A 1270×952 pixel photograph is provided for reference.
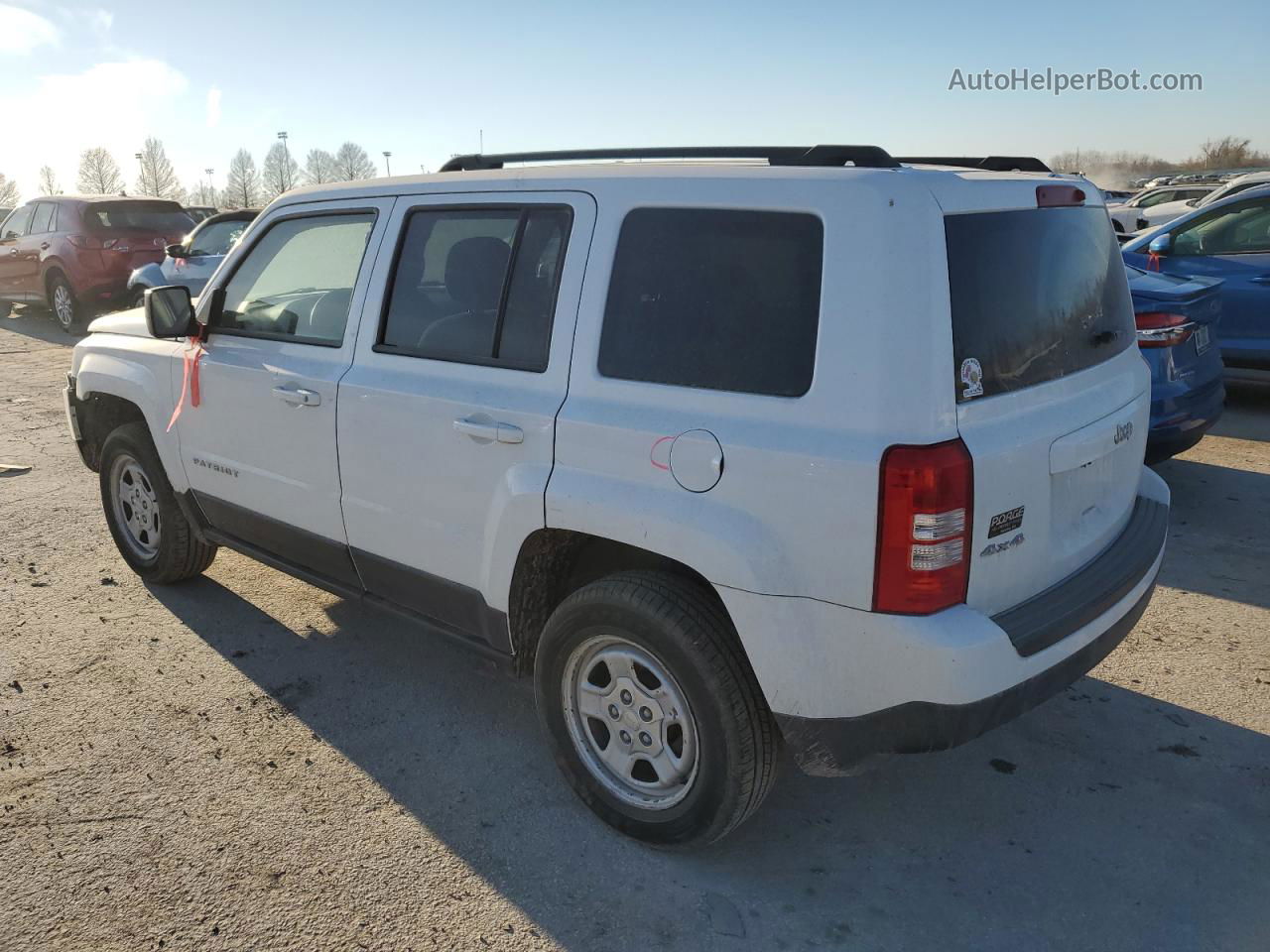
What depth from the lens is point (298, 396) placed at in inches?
143

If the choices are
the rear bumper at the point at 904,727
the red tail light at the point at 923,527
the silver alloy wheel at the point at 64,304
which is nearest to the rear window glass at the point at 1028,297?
the red tail light at the point at 923,527

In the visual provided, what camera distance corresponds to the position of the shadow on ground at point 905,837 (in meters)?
2.60

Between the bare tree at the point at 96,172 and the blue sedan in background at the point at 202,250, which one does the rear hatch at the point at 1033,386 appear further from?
the bare tree at the point at 96,172

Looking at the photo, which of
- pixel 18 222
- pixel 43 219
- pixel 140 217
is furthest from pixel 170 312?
pixel 18 222

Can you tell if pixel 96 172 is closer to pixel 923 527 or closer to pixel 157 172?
pixel 157 172

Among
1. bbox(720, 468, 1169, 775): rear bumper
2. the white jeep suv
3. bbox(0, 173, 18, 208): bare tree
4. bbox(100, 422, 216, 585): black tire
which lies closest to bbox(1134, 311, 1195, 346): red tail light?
the white jeep suv

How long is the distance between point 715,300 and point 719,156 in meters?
0.60

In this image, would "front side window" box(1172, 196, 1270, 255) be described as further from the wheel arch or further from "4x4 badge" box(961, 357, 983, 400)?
the wheel arch

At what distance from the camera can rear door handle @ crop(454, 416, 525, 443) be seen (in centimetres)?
294

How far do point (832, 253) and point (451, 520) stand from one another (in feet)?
4.89

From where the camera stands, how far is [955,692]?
2.35 m

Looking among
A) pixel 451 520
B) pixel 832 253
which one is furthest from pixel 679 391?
pixel 451 520

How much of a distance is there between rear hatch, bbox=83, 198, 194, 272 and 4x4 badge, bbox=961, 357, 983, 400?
1447 centimetres

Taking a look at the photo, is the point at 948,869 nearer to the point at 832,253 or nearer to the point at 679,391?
the point at 679,391
